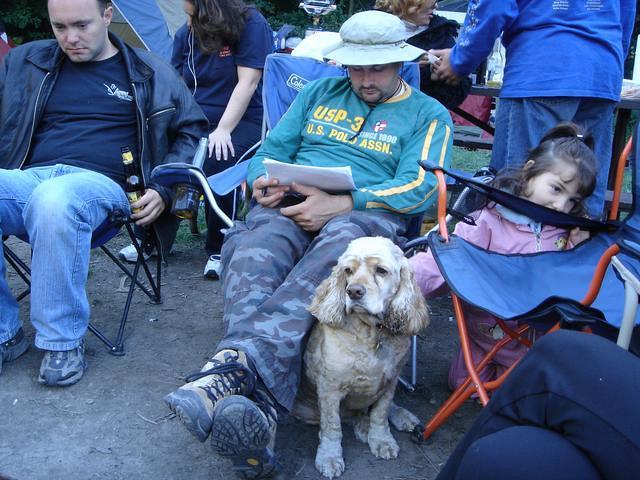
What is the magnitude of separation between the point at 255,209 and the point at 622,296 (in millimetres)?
1445

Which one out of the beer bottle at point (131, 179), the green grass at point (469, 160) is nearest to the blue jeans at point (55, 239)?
the beer bottle at point (131, 179)

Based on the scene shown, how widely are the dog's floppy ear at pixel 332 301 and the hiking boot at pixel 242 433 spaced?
0.36 m

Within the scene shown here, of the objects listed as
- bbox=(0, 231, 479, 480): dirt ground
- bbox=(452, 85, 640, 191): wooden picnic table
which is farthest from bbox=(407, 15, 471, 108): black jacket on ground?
bbox=(0, 231, 479, 480): dirt ground

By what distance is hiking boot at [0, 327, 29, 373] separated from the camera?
2.85m

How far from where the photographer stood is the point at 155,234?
10.7ft

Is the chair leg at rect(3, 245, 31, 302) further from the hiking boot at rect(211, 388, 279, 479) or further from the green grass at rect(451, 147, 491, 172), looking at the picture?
the green grass at rect(451, 147, 491, 172)

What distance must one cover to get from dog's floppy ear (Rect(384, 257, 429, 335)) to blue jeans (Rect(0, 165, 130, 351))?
4.26 feet

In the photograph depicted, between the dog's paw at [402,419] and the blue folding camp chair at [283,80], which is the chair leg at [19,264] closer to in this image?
the blue folding camp chair at [283,80]

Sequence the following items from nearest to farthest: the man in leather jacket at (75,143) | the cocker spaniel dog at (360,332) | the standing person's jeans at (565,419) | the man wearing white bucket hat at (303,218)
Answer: the standing person's jeans at (565,419), the man wearing white bucket hat at (303,218), the cocker spaniel dog at (360,332), the man in leather jacket at (75,143)

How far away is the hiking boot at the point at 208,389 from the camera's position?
6.34 feet

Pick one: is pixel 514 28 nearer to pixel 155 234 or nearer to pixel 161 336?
pixel 155 234

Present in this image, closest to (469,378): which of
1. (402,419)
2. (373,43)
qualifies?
(402,419)

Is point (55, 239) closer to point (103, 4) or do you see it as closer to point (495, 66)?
point (103, 4)

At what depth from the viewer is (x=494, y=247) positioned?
2641mm
